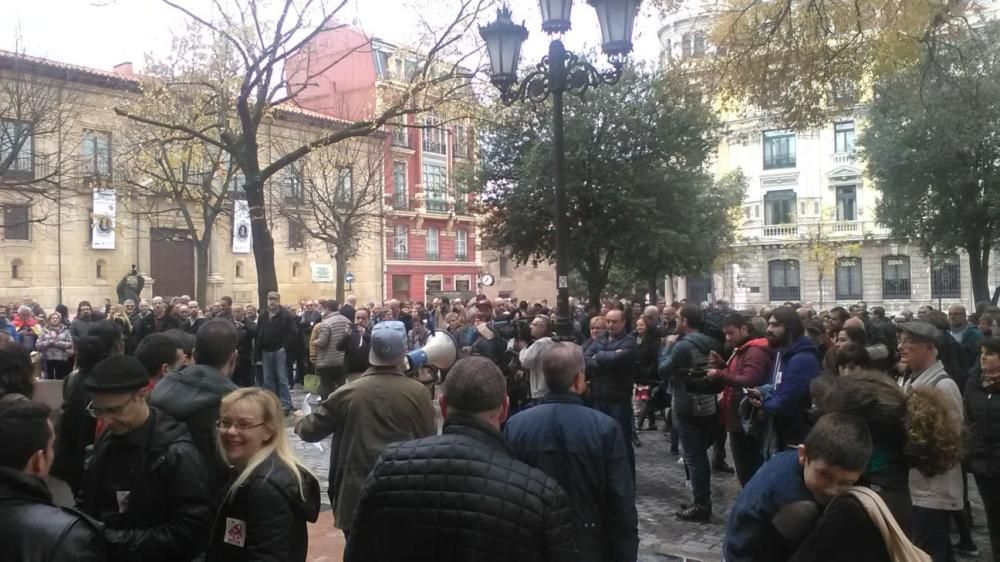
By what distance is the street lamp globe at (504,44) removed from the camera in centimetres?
821

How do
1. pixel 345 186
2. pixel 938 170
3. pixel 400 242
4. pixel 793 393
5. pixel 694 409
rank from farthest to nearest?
1. pixel 400 242
2. pixel 345 186
3. pixel 938 170
4. pixel 694 409
5. pixel 793 393

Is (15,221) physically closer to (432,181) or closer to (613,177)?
(432,181)

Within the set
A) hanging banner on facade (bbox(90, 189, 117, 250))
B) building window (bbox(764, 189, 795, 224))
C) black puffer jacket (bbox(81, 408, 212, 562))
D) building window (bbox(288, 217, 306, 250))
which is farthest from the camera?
building window (bbox(764, 189, 795, 224))

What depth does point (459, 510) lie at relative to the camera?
2.50 m

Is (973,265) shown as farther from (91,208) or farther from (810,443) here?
(91,208)

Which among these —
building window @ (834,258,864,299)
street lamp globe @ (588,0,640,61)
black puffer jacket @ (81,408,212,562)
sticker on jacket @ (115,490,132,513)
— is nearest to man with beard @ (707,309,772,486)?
street lamp globe @ (588,0,640,61)

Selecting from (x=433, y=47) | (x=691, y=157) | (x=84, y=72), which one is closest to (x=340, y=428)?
(x=433, y=47)

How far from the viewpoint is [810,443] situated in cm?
260

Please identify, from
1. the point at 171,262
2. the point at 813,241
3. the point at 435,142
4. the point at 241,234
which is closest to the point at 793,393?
the point at 241,234

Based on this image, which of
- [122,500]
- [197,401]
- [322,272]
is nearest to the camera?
[122,500]

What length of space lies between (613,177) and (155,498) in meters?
15.3

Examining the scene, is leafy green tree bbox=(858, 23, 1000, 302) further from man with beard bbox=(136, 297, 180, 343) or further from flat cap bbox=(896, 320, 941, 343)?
man with beard bbox=(136, 297, 180, 343)

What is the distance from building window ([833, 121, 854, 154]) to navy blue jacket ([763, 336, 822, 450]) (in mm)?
44246

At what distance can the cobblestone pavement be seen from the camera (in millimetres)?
5930
